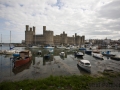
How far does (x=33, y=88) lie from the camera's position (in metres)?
7.51

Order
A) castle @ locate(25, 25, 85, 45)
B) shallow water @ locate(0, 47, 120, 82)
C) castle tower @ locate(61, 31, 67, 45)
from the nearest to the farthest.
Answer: shallow water @ locate(0, 47, 120, 82)
castle @ locate(25, 25, 85, 45)
castle tower @ locate(61, 31, 67, 45)

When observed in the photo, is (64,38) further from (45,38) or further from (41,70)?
(41,70)

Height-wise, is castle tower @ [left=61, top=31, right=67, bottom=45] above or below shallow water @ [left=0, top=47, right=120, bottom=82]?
above

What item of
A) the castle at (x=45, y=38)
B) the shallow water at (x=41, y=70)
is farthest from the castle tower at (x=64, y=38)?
the shallow water at (x=41, y=70)

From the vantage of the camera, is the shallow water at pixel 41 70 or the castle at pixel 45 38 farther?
the castle at pixel 45 38

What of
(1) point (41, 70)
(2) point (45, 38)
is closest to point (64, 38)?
(2) point (45, 38)

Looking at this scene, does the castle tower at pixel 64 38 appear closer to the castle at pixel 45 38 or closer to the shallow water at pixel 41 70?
the castle at pixel 45 38

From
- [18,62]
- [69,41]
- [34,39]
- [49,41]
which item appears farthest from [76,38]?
[18,62]

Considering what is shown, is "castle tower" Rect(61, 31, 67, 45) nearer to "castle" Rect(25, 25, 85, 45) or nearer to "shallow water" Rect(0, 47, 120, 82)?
"castle" Rect(25, 25, 85, 45)

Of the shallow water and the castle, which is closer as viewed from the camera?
the shallow water

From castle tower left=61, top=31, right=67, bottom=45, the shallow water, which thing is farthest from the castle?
the shallow water

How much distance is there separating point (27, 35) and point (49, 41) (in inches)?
920

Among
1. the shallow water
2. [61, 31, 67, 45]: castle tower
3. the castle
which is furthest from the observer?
[61, 31, 67, 45]: castle tower

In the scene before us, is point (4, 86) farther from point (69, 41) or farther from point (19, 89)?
point (69, 41)
